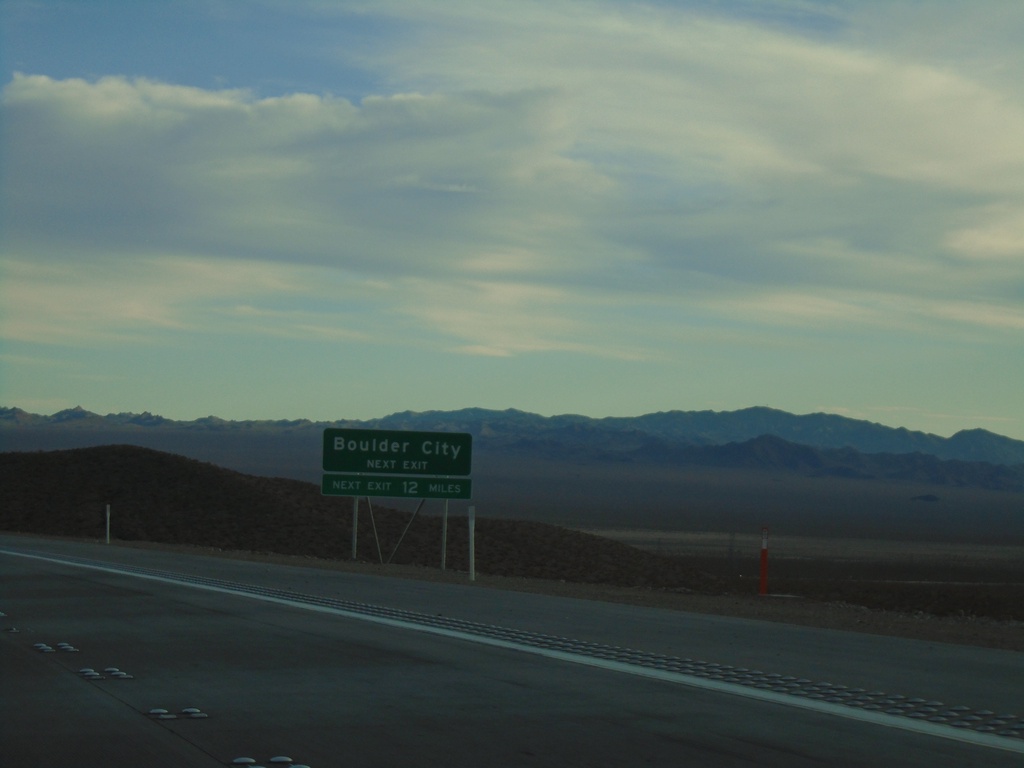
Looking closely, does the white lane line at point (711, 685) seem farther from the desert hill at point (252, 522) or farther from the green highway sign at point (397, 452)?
the desert hill at point (252, 522)

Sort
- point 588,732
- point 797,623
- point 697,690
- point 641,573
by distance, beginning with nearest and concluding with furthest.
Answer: point 588,732 < point 697,690 < point 797,623 < point 641,573

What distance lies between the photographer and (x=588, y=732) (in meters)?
8.10

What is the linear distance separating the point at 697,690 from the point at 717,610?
30.5ft

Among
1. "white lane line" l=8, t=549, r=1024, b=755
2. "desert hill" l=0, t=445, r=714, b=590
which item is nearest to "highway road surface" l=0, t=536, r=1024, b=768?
"white lane line" l=8, t=549, r=1024, b=755

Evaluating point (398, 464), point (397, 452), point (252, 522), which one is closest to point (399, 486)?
point (398, 464)

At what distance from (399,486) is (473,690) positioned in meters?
22.7

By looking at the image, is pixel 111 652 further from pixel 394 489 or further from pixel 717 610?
pixel 394 489

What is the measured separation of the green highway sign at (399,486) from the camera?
3188 cm

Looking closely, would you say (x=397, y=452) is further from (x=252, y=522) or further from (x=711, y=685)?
(x=252, y=522)

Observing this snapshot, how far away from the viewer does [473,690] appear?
9.67 m

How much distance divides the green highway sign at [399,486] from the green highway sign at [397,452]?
0.15 meters

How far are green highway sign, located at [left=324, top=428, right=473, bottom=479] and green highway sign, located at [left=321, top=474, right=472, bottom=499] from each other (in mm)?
→ 154

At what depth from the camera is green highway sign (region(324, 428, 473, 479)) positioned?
32.2 metres

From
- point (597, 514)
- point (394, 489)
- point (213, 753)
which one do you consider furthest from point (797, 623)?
point (597, 514)
